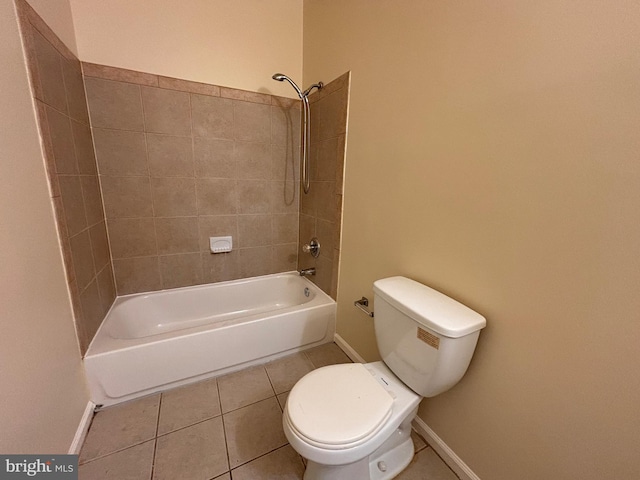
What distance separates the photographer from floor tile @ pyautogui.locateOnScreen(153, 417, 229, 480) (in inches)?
40.6

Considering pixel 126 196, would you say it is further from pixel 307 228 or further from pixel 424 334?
pixel 424 334

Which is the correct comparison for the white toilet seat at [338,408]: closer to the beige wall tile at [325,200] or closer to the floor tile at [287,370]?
the floor tile at [287,370]

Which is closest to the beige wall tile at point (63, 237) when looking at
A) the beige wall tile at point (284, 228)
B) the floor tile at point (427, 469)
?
the beige wall tile at point (284, 228)

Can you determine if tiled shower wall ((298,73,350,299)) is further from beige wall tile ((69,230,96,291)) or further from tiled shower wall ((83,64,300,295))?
beige wall tile ((69,230,96,291))


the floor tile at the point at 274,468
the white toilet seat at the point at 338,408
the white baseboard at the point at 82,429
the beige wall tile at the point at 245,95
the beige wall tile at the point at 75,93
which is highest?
the beige wall tile at the point at 245,95

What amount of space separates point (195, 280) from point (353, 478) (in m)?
1.62

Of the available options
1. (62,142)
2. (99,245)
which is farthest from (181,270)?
(62,142)

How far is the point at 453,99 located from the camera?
0.95 m

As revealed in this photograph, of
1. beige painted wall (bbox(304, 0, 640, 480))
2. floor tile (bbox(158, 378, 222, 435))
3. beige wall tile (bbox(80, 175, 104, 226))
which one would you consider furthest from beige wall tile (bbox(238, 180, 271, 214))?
floor tile (bbox(158, 378, 222, 435))

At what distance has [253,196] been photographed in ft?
6.65

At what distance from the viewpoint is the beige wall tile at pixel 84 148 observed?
4.32ft

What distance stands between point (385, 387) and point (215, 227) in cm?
158

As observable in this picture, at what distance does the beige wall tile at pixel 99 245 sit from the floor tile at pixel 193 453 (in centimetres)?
101

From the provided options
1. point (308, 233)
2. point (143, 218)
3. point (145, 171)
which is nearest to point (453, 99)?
point (308, 233)
